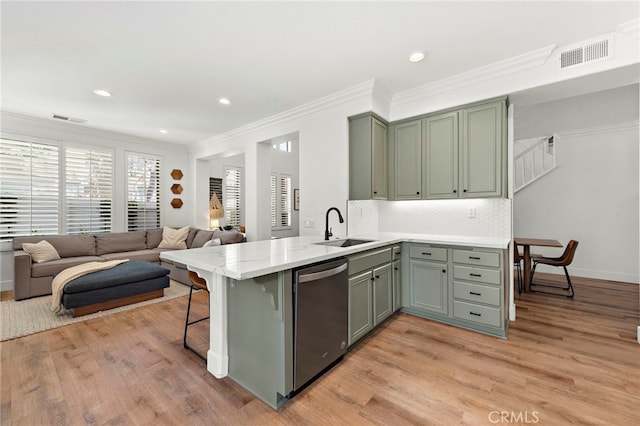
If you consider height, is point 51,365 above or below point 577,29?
below

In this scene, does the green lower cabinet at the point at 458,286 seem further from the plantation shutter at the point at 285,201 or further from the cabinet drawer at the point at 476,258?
the plantation shutter at the point at 285,201

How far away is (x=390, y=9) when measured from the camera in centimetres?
211

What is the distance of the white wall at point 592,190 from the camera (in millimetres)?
4648

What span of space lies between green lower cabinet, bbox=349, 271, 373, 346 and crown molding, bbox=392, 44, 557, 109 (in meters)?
2.39

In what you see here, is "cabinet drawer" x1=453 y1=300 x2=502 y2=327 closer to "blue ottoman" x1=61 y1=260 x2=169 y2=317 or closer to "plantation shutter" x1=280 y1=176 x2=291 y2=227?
"blue ottoman" x1=61 y1=260 x2=169 y2=317

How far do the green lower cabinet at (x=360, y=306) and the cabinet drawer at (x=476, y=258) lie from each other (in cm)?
103

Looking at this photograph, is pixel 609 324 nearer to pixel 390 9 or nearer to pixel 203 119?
pixel 390 9

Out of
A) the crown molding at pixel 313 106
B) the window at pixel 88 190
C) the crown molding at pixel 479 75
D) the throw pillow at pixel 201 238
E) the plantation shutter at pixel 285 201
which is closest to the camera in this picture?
the crown molding at pixel 479 75

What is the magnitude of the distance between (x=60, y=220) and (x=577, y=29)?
24.3 feet

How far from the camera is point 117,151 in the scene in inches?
216

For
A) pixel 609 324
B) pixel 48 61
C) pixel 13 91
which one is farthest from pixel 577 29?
pixel 13 91

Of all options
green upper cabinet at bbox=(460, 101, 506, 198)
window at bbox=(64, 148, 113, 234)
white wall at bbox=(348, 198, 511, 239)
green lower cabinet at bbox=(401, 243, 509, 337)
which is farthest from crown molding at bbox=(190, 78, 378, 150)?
window at bbox=(64, 148, 113, 234)

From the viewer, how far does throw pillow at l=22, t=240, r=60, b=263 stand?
13.3 feet

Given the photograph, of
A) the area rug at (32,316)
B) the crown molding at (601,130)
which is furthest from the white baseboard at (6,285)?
the crown molding at (601,130)
